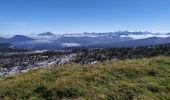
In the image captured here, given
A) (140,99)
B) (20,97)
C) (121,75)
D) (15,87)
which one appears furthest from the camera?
(121,75)

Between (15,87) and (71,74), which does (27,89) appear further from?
(71,74)

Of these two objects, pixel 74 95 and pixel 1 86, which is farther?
pixel 1 86

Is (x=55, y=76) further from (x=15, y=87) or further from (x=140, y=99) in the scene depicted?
(x=140, y=99)

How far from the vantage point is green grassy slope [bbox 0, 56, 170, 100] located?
19.9 metres

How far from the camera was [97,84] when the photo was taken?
71.1ft

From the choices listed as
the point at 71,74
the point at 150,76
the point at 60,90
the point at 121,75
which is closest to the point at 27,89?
the point at 60,90

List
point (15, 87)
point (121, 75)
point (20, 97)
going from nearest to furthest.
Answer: point (20, 97) → point (15, 87) → point (121, 75)

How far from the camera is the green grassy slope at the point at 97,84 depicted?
785 inches

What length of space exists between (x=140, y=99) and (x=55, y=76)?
7811 millimetres

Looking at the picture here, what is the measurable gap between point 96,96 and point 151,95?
3.40 m

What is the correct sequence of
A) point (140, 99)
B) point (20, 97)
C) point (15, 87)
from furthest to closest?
1. point (15, 87)
2. point (20, 97)
3. point (140, 99)

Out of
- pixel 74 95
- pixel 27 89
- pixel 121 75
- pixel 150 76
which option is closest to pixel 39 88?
pixel 27 89

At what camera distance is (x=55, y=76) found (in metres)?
24.6

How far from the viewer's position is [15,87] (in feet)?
71.8
